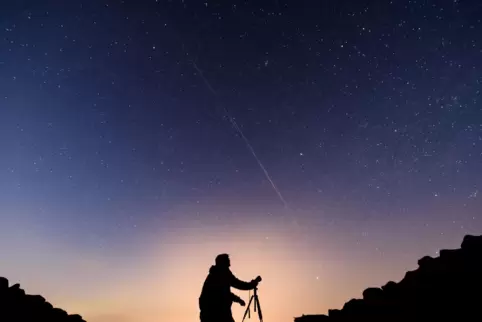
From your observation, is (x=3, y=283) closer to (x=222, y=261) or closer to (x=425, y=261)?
(x=222, y=261)

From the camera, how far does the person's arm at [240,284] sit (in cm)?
801

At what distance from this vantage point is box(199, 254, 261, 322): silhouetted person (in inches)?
295

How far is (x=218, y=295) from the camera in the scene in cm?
755

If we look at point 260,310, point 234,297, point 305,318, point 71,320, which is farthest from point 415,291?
point 71,320

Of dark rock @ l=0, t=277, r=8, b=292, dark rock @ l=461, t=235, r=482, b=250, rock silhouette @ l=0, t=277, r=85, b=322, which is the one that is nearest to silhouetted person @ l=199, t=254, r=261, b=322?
dark rock @ l=461, t=235, r=482, b=250

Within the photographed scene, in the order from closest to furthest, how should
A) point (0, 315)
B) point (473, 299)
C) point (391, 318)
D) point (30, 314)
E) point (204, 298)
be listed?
point (204, 298) < point (473, 299) < point (391, 318) < point (0, 315) < point (30, 314)

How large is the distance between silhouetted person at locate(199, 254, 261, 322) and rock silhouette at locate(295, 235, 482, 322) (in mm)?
5545

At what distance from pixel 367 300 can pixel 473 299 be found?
3833mm

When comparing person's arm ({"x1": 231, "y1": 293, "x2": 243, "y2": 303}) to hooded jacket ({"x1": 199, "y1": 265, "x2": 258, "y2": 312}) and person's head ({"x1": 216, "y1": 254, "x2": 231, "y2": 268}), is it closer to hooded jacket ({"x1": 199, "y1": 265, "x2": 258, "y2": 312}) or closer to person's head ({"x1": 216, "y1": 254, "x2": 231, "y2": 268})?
hooded jacket ({"x1": 199, "y1": 265, "x2": 258, "y2": 312})

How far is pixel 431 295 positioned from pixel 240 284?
5957 mm

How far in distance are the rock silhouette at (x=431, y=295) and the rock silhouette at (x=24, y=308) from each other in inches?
677

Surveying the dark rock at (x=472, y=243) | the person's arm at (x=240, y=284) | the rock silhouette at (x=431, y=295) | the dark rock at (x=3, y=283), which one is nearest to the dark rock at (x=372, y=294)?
the rock silhouette at (x=431, y=295)

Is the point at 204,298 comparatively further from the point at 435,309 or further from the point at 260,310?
the point at 435,309

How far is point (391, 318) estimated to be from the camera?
10070 mm
